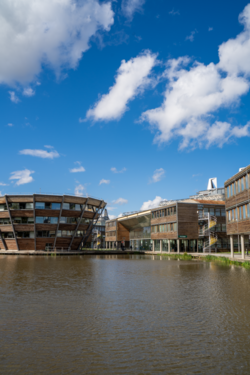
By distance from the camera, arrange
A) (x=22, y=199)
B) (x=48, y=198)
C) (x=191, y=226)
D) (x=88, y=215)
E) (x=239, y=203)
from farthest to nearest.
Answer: (x=88, y=215)
(x=48, y=198)
(x=22, y=199)
(x=191, y=226)
(x=239, y=203)

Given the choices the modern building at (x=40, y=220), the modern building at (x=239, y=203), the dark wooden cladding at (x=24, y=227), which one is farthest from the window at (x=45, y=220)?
the modern building at (x=239, y=203)

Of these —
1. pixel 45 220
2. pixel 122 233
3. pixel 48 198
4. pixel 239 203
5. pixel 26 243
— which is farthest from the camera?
pixel 122 233

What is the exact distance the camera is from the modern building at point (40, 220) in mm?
67375

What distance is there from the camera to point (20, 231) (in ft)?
225

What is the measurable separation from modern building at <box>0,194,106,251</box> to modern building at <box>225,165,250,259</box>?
3799 centimetres

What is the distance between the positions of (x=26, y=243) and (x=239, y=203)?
1933 inches

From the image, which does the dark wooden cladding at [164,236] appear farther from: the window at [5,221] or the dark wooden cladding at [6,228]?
the window at [5,221]

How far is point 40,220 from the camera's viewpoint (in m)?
68.1

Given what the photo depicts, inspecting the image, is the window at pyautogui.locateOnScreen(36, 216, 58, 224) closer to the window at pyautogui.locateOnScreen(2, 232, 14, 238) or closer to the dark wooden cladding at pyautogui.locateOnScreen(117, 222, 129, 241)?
the window at pyautogui.locateOnScreen(2, 232, 14, 238)

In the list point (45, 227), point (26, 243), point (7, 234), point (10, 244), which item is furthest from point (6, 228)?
point (45, 227)

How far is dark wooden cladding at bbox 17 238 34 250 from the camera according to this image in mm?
68688

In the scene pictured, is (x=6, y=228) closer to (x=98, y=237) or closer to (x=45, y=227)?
(x=45, y=227)

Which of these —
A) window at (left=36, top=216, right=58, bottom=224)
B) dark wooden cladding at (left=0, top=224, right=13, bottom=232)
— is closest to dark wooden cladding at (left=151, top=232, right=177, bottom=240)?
window at (left=36, top=216, right=58, bottom=224)

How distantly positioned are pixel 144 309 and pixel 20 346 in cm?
534
